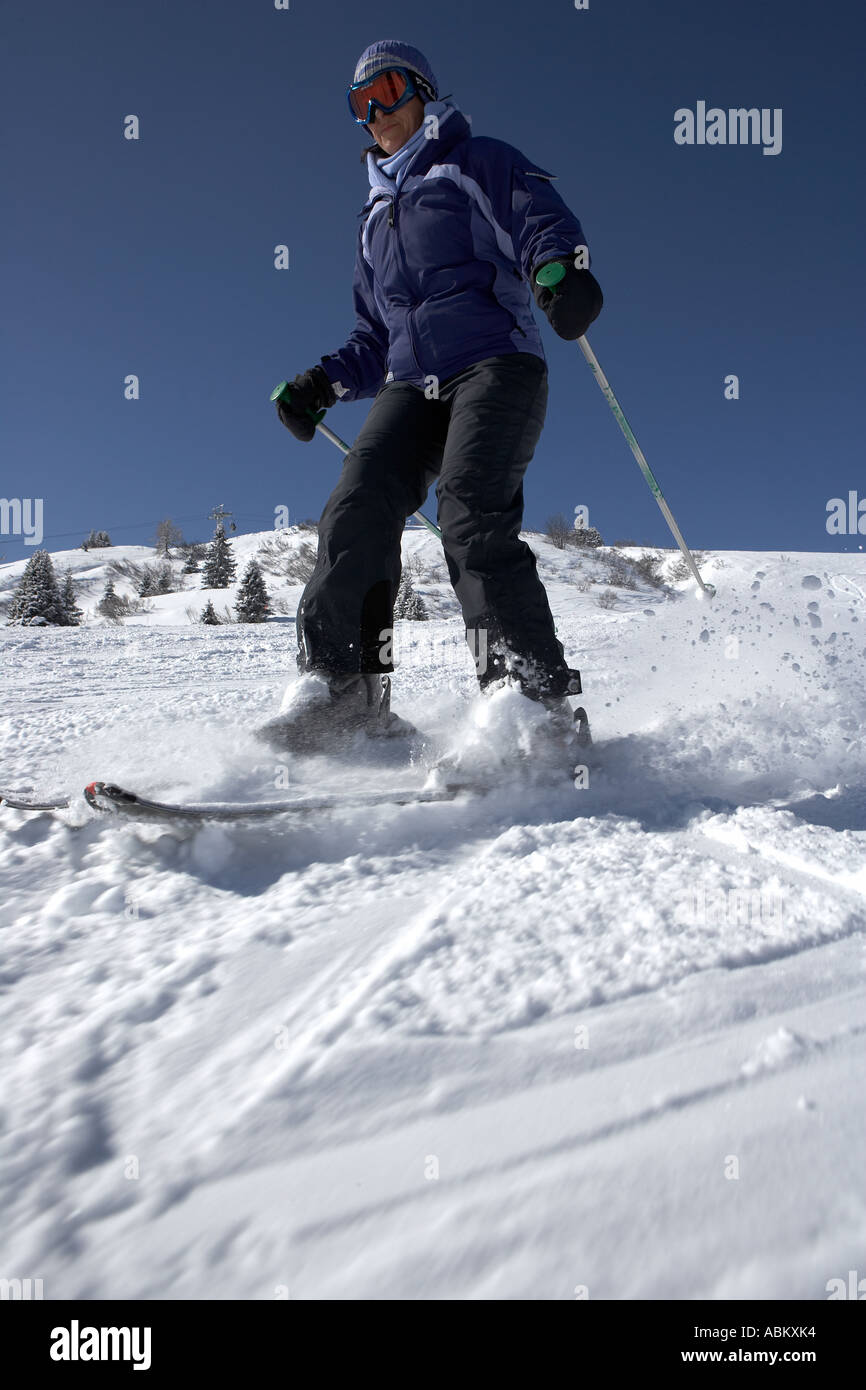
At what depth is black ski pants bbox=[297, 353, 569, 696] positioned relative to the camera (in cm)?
180

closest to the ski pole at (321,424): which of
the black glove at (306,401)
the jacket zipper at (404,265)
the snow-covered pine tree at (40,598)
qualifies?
the black glove at (306,401)

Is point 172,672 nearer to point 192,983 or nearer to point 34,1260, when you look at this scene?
point 192,983

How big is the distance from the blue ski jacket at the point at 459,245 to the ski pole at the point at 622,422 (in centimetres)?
16

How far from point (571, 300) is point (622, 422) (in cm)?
97

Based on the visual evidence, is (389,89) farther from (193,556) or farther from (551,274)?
(193,556)

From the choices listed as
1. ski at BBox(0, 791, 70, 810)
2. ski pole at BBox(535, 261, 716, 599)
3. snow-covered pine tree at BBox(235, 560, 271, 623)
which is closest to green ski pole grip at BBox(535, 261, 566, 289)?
ski pole at BBox(535, 261, 716, 599)

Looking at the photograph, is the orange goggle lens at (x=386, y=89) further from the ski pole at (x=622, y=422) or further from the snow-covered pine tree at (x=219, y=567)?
the snow-covered pine tree at (x=219, y=567)

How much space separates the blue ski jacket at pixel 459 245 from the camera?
202 centimetres

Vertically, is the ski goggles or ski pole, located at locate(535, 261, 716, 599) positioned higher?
the ski goggles

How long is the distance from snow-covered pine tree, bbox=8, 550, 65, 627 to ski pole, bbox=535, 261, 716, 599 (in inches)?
848

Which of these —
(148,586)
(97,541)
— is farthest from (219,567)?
(97,541)

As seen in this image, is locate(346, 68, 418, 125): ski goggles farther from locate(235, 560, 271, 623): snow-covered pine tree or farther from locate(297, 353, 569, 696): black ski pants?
locate(235, 560, 271, 623): snow-covered pine tree
